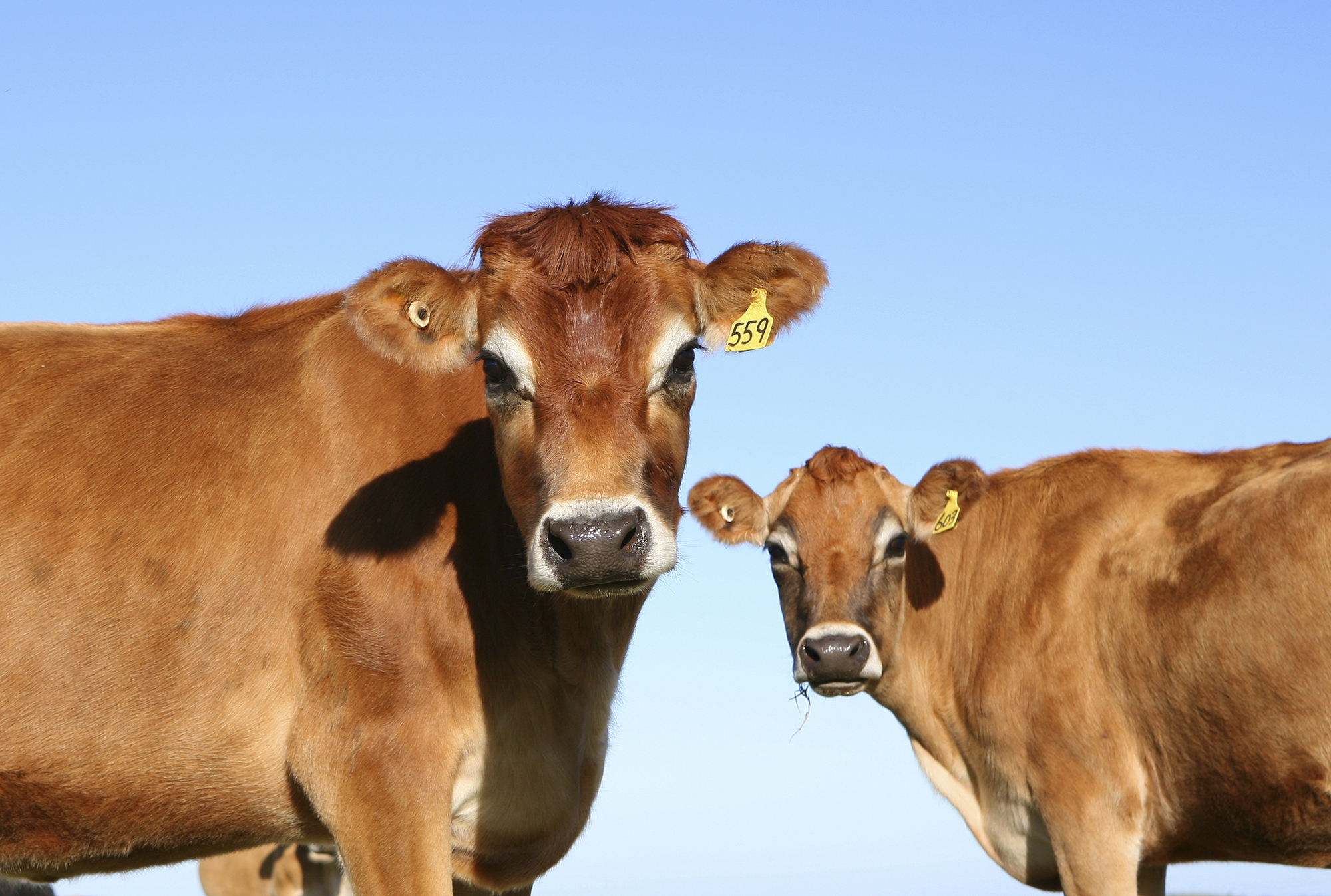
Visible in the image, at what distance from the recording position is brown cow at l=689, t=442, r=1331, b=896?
730 cm


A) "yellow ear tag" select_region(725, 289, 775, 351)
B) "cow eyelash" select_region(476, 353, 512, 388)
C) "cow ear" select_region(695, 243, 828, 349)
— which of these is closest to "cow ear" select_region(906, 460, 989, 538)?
"cow ear" select_region(695, 243, 828, 349)

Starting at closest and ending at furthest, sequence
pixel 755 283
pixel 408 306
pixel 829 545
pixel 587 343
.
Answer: pixel 587 343, pixel 408 306, pixel 755 283, pixel 829 545

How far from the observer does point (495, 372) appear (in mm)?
4891

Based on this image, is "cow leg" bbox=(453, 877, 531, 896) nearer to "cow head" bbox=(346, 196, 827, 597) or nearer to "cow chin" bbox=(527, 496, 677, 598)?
"cow head" bbox=(346, 196, 827, 597)

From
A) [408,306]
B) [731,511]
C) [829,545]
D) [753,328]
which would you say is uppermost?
Answer: [408,306]

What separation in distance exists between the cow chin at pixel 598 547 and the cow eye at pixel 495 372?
2.37 feet

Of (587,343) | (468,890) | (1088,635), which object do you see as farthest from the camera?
(1088,635)

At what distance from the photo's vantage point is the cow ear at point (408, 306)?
203 inches

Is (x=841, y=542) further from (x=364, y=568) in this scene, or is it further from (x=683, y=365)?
(x=364, y=568)

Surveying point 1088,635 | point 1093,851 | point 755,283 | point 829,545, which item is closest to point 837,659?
point 829,545

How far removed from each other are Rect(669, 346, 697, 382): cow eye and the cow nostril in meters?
0.90

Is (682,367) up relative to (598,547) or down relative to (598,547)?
up

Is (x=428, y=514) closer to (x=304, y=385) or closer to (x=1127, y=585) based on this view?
(x=304, y=385)

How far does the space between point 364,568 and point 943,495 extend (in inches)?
207
